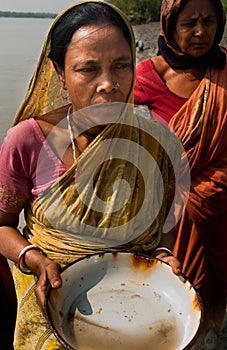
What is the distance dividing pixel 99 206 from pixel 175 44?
4.84ft

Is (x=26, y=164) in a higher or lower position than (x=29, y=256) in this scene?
higher

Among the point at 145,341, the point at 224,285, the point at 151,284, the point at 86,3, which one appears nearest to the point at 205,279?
the point at 224,285

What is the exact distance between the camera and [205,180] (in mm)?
2561

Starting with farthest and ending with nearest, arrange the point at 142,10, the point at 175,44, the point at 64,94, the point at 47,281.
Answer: the point at 142,10 → the point at 175,44 → the point at 64,94 → the point at 47,281

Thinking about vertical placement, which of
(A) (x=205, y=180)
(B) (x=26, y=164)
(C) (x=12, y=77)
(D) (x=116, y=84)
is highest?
(D) (x=116, y=84)

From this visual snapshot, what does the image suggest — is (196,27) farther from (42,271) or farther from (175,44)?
(42,271)

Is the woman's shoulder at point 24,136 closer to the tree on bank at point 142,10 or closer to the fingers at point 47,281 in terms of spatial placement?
the fingers at point 47,281

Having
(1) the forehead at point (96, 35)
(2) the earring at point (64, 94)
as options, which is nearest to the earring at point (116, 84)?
(1) the forehead at point (96, 35)

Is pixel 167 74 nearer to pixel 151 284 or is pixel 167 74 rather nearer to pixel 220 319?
pixel 220 319

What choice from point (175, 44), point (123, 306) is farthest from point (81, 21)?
point (175, 44)

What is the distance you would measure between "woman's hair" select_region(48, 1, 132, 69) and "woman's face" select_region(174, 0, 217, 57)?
116cm

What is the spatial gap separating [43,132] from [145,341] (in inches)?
26.5

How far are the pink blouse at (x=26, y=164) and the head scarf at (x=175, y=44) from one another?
4.48 feet

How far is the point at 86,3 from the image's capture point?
152 cm
